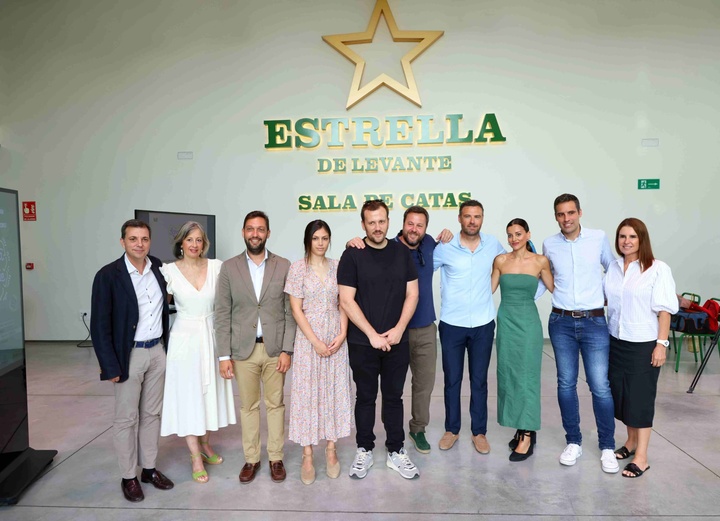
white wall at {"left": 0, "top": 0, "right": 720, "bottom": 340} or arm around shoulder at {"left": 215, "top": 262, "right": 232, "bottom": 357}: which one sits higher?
white wall at {"left": 0, "top": 0, "right": 720, "bottom": 340}

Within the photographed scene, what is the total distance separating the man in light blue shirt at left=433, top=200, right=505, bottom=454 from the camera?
3.02 m

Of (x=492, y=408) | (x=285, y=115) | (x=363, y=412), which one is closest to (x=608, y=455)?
(x=492, y=408)

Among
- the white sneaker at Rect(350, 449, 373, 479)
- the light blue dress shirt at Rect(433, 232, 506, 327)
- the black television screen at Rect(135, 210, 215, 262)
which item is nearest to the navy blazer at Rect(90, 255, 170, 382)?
the white sneaker at Rect(350, 449, 373, 479)

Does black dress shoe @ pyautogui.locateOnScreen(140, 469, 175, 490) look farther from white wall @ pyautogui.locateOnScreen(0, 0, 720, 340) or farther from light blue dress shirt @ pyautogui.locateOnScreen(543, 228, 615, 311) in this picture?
white wall @ pyautogui.locateOnScreen(0, 0, 720, 340)

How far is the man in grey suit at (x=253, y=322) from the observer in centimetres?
267

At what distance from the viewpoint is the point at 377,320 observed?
267 cm

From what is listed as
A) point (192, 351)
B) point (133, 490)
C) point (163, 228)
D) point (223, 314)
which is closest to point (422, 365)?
point (223, 314)

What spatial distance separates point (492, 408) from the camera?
398 cm

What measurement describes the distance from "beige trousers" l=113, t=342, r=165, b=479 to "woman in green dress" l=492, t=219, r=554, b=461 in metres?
2.11

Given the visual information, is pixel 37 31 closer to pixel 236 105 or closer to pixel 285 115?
pixel 236 105

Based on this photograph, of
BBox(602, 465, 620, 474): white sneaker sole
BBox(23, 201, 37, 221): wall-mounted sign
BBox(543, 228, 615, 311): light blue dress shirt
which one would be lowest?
BBox(602, 465, 620, 474): white sneaker sole

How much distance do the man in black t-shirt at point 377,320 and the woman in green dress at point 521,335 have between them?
685 millimetres

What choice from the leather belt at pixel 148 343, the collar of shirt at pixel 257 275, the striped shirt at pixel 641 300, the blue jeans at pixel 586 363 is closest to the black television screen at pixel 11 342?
the leather belt at pixel 148 343

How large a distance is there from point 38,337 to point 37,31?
435 cm
